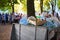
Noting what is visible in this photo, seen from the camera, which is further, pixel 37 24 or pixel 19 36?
pixel 19 36

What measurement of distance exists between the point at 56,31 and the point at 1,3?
2055 cm

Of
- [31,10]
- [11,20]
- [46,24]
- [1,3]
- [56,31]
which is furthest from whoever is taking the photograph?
[1,3]

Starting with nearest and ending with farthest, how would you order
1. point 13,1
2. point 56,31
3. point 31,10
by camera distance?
point 56,31
point 31,10
point 13,1

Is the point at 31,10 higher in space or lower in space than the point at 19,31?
higher

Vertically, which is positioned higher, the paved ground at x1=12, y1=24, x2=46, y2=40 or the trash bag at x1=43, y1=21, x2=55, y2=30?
the trash bag at x1=43, y1=21, x2=55, y2=30

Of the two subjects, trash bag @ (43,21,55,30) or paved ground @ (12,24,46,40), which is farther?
trash bag @ (43,21,55,30)

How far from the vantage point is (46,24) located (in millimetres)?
7262

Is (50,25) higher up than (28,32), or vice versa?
(50,25)

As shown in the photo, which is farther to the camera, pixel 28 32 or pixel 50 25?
pixel 28 32

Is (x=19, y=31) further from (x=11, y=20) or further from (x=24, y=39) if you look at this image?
(x=11, y=20)

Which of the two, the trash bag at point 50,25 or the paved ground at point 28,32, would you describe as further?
the trash bag at point 50,25

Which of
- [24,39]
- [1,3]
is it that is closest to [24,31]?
[24,39]

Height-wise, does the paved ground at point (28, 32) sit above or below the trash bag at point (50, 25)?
below

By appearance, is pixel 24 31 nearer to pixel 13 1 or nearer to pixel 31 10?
pixel 31 10
